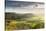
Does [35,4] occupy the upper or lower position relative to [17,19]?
upper

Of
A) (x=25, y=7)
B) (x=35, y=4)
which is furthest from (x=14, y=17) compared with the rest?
(x=35, y=4)

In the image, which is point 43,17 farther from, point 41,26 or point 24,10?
point 24,10

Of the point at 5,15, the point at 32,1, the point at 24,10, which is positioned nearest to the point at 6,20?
the point at 5,15

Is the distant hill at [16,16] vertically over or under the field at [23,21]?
over

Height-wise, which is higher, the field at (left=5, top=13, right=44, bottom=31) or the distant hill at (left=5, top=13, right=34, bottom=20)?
the distant hill at (left=5, top=13, right=34, bottom=20)

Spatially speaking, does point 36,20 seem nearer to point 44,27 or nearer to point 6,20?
point 44,27

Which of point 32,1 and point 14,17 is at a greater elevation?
point 32,1

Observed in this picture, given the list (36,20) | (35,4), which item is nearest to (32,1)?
(35,4)

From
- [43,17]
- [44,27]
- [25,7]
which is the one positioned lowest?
[44,27]
